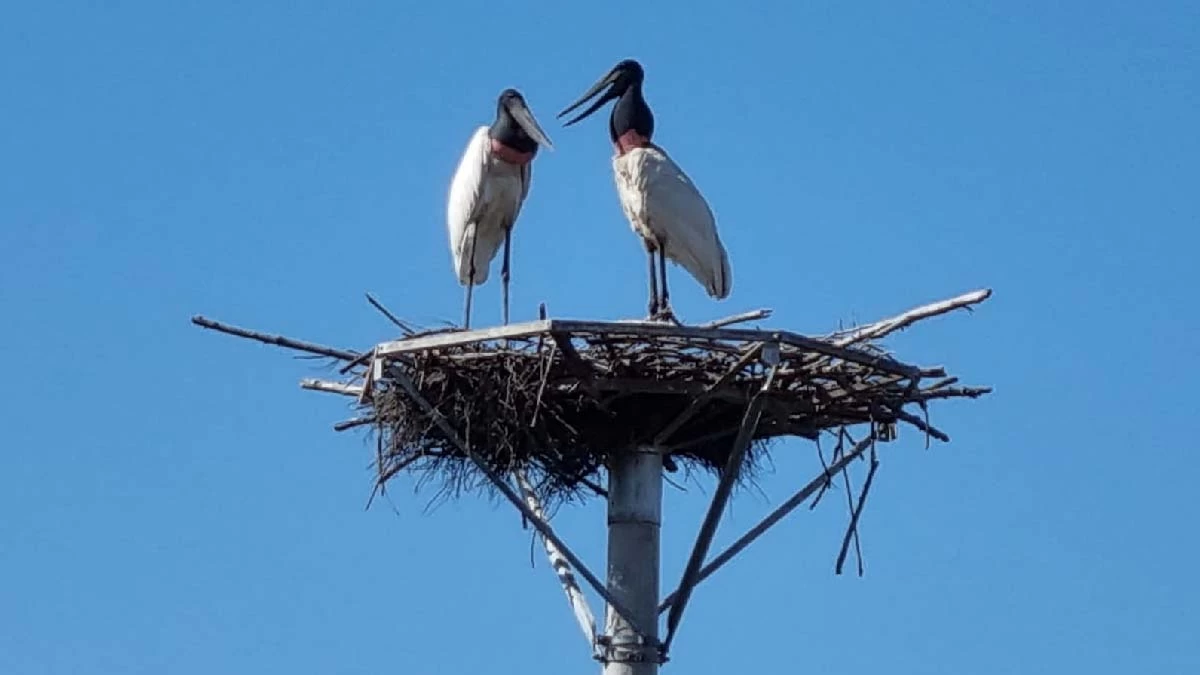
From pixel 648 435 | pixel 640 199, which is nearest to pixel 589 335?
pixel 648 435

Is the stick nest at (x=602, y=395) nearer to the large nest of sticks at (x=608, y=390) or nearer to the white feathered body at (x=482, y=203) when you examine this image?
the large nest of sticks at (x=608, y=390)

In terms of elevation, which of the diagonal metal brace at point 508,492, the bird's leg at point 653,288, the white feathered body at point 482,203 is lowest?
the diagonal metal brace at point 508,492

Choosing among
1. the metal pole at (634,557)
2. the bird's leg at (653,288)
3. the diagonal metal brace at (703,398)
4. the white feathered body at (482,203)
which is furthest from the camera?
the white feathered body at (482,203)

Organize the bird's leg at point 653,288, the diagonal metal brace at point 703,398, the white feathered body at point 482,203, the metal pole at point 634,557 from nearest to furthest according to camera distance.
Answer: the diagonal metal brace at point 703,398 → the metal pole at point 634,557 → the bird's leg at point 653,288 → the white feathered body at point 482,203

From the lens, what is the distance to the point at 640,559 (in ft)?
48.3

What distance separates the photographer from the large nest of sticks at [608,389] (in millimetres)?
13180

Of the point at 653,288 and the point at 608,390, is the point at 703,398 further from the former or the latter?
the point at 653,288

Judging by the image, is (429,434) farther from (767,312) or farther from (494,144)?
(494,144)

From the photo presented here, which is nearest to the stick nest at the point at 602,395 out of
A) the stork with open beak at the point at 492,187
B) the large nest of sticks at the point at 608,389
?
the large nest of sticks at the point at 608,389

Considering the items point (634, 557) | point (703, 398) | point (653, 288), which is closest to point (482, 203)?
point (653, 288)

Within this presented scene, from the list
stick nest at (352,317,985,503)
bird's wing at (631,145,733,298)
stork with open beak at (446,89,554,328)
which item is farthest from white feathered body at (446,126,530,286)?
stick nest at (352,317,985,503)

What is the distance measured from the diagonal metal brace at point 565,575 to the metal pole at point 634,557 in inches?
4.1

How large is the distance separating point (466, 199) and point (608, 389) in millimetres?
3425

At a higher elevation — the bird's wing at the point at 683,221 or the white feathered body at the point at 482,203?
the white feathered body at the point at 482,203
